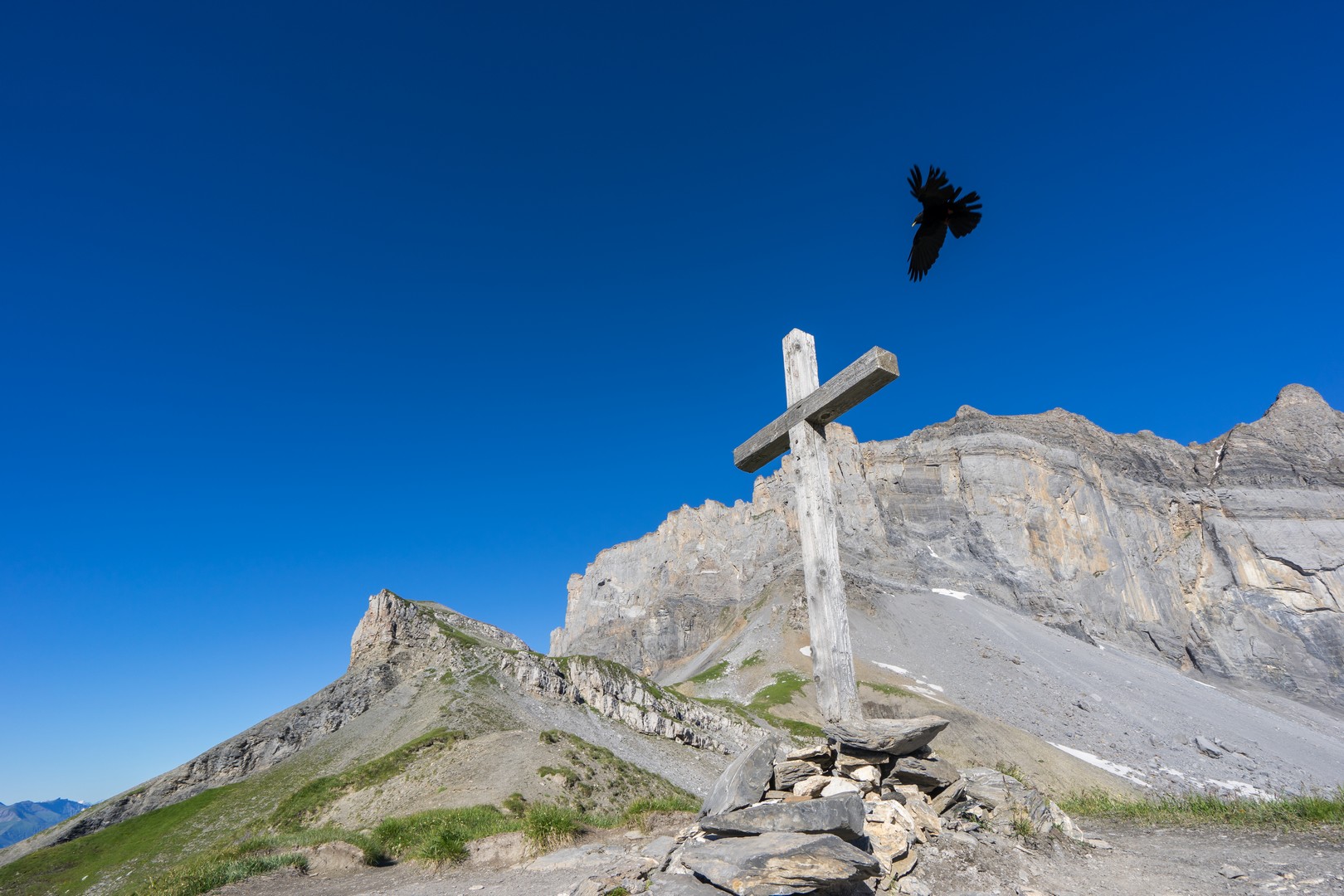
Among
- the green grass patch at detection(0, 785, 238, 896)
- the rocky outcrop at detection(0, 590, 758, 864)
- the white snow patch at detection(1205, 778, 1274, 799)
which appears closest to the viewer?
the green grass patch at detection(0, 785, 238, 896)

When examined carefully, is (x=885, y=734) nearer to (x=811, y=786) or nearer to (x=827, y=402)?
(x=811, y=786)

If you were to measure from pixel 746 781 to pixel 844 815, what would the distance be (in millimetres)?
1241

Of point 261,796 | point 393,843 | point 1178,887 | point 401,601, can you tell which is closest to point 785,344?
point 1178,887

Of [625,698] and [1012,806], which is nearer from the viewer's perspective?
[1012,806]

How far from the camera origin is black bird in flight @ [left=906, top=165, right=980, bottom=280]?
305 inches

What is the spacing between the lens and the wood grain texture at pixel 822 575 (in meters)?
6.68

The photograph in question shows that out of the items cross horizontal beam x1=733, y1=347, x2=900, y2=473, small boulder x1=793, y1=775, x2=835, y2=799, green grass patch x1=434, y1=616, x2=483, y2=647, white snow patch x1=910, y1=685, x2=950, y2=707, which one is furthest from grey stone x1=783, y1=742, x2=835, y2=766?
white snow patch x1=910, y1=685, x2=950, y2=707

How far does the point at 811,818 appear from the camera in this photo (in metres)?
5.02

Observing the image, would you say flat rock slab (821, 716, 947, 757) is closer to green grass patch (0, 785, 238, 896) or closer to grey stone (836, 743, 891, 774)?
grey stone (836, 743, 891, 774)

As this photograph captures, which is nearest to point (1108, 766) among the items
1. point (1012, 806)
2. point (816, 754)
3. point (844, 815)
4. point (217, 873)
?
point (1012, 806)

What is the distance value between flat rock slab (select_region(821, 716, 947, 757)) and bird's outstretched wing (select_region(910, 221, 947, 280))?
17.9 feet

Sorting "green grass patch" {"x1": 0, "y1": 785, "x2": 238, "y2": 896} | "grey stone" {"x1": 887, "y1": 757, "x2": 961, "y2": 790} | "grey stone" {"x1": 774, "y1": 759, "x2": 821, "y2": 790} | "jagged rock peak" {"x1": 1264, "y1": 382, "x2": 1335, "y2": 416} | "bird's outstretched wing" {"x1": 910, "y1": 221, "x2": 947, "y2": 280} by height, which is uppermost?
"jagged rock peak" {"x1": 1264, "y1": 382, "x2": 1335, "y2": 416}

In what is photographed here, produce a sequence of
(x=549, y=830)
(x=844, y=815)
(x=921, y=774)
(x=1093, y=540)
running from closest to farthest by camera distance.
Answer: (x=844, y=815)
(x=921, y=774)
(x=549, y=830)
(x=1093, y=540)

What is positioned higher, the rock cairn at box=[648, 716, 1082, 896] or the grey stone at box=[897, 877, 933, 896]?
the rock cairn at box=[648, 716, 1082, 896]
